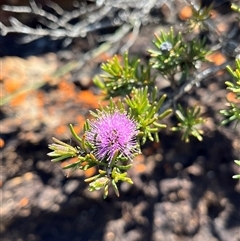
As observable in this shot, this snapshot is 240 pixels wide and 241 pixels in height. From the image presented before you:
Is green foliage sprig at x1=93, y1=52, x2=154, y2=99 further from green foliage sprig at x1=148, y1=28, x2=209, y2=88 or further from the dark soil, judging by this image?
the dark soil

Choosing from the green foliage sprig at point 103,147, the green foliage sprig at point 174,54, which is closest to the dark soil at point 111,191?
the green foliage sprig at point 174,54

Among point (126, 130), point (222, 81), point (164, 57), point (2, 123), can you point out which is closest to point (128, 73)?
point (164, 57)

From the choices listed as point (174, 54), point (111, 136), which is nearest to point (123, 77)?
point (174, 54)

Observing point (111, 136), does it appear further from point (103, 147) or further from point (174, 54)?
point (174, 54)

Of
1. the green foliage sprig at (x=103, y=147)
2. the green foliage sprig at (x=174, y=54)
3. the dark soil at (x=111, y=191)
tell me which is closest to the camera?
the green foliage sprig at (x=103, y=147)

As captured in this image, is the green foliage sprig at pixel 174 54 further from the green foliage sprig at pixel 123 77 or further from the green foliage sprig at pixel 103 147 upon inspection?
the green foliage sprig at pixel 103 147

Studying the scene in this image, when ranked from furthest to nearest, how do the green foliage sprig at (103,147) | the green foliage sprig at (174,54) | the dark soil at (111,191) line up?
the dark soil at (111,191) → the green foliage sprig at (174,54) → the green foliage sprig at (103,147)

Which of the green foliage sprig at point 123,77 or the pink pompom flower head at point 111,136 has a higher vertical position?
the green foliage sprig at point 123,77

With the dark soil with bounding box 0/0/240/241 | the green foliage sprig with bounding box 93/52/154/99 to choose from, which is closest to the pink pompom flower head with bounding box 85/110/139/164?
the green foliage sprig with bounding box 93/52/154/99

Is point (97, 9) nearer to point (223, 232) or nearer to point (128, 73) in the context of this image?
point (128, 73)

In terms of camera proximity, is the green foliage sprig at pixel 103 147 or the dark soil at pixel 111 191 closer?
the green foliage sprig at pixel 103 147
